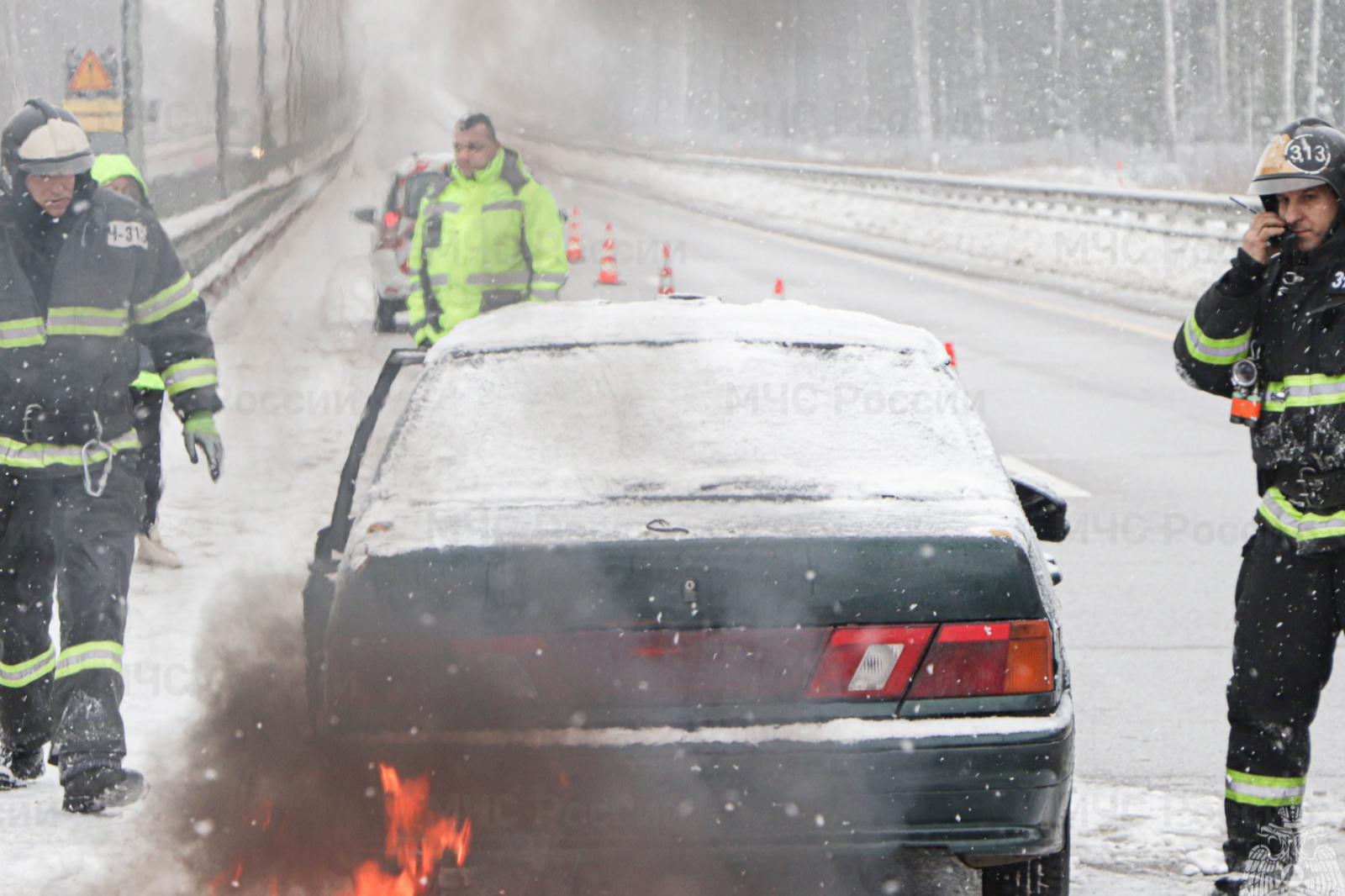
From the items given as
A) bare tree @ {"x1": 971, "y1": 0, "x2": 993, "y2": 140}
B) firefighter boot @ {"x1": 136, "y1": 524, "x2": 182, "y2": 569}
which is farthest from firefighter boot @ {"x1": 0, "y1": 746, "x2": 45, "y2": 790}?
bare tree @ {"x1": 971, "y1": 0, "x2": 993, "y2": 140}

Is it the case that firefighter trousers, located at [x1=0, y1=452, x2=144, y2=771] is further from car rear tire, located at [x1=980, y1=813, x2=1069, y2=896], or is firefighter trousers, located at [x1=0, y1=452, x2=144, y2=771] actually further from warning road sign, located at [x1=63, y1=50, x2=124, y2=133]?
warning road sign, located at [x1=63, y1=50, x2=124, y2=133]

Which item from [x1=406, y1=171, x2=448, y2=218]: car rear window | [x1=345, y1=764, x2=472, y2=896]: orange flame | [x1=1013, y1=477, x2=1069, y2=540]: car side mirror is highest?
[x1=1013, y1=477, x2=1069, y2=540]: car side mirror

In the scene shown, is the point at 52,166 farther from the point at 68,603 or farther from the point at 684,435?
the point at 684,435

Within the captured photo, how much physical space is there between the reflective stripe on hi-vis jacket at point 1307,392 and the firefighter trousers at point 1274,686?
297mm

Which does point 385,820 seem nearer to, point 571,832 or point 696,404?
point 571,832

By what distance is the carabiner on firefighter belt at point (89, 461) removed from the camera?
4785 mm

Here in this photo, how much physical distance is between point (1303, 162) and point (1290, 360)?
1.43 ft

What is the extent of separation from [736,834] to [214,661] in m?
2.71

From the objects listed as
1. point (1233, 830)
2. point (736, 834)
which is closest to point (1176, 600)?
point (1233, 830)

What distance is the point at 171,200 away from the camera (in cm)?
3372

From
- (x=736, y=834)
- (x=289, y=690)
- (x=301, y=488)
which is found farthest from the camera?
(x=301, y=488)

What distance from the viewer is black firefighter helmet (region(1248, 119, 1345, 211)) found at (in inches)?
159

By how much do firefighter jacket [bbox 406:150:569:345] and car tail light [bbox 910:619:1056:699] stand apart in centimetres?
461

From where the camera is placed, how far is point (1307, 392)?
4.06 meters
